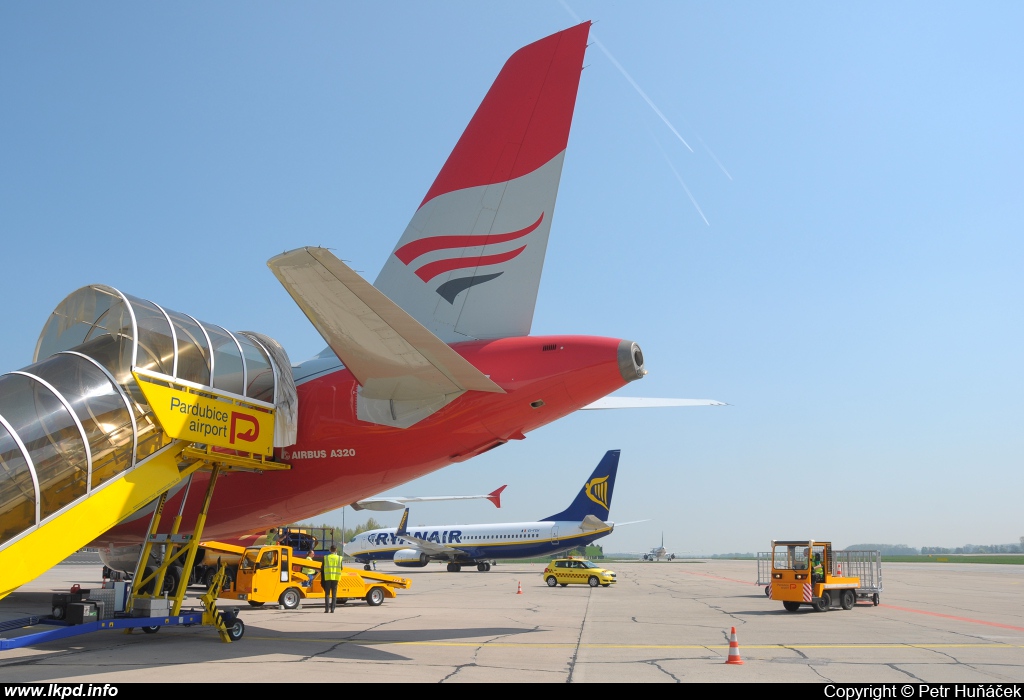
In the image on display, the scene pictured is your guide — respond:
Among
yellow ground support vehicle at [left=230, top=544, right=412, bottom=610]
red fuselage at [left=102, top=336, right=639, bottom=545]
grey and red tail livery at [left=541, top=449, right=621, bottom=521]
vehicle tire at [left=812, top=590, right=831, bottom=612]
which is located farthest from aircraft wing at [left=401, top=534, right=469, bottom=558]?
red fuselage at [left=102, top=336, right=639, bottom=545]

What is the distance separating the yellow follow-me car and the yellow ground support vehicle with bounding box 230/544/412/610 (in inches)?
665

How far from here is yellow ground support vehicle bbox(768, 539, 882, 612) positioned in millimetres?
21812

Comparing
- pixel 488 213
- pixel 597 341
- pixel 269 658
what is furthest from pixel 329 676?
pixel 488 213

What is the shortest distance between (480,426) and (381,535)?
169ft

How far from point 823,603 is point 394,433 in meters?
15.4

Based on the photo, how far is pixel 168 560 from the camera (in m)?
12.9

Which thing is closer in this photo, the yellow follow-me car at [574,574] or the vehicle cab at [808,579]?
the vehicle cab at [808,579]

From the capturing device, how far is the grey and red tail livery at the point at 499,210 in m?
13.1

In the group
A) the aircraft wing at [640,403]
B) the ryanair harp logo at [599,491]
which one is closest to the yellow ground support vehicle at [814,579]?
the aircraft wing at [640,403]

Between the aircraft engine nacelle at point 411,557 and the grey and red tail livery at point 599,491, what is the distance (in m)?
14.1

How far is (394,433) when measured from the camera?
43.2 feet

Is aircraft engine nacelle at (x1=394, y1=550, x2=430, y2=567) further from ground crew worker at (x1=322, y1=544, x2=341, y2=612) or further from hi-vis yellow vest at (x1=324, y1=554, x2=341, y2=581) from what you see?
hi-vis yellow vest at (x1=324, y1=554, x2=341, y2=581)

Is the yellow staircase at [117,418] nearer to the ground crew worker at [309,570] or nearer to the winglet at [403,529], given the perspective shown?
the ground crew worker at [309,570]

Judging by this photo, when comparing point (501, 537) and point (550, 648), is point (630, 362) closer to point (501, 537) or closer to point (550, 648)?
point (550, 648)
